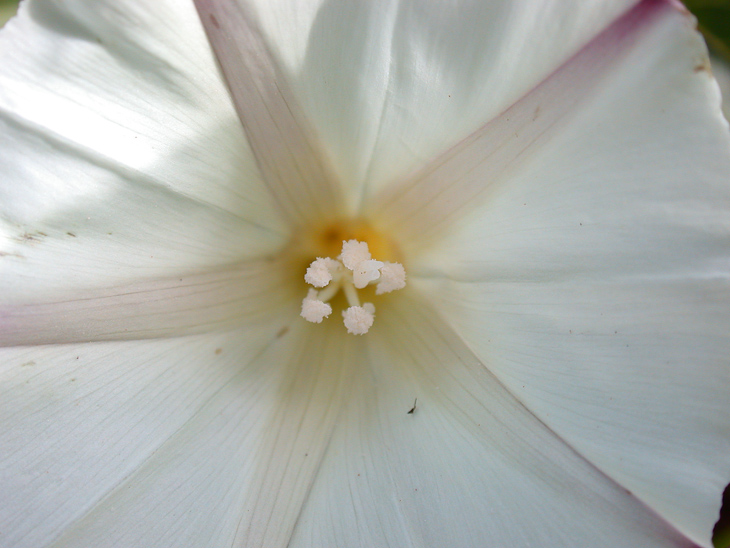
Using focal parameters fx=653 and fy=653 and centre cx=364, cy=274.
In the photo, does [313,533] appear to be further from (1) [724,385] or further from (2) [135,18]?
(2) [135,18]

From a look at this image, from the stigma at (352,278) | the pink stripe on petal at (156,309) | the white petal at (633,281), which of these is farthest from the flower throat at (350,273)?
the white petal at (633,281)

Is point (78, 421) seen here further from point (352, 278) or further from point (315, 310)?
point (352, 278)

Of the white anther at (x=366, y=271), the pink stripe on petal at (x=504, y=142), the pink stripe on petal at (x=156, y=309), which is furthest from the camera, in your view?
the white anther at (x=366, y=271)

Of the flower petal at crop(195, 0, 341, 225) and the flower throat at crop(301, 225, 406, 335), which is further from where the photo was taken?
the flower throat at crop(301, 225, 406, 335)

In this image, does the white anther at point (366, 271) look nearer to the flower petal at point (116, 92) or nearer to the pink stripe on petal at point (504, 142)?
the pink stripe on petal at point (504, 142)

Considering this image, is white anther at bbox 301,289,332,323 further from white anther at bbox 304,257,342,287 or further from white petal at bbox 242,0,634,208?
white petal at bbox 242,0,634,208

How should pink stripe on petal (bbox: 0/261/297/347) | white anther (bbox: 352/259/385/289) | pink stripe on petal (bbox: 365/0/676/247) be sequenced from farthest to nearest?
white anther (bbox: 352/259/385/289), pink stripe on petal (bbox: 0/261/297/347), pink stripe on petal (bbox: 365/0/676/247)

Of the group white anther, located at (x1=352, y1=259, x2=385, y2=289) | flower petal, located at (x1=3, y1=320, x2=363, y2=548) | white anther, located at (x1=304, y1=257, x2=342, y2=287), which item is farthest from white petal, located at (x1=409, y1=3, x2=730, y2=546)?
flower petal, located at (x1=3, y1=320, x2=363, y2=548)
